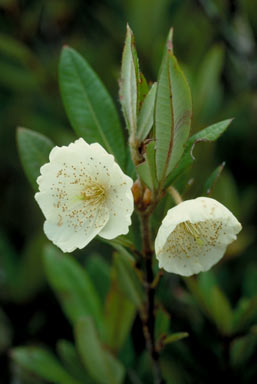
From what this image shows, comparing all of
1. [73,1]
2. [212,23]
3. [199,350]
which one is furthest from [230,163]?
[73,1]

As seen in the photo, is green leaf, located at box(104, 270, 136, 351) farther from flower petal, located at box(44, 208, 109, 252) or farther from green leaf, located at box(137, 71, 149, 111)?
green leaf, located at box(137, 71, 149, 111)

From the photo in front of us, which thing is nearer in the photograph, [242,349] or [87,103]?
[87,103]

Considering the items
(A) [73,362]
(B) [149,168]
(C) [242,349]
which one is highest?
(B) [149,168]

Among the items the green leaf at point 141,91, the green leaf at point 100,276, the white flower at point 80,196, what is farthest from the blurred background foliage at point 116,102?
the green leaf at point 141,91

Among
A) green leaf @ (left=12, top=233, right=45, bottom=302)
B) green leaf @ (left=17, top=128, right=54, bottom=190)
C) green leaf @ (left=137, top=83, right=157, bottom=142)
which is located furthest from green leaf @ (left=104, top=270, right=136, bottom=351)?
green leaf @ (left=12, top=233, right=45, bottom=302)

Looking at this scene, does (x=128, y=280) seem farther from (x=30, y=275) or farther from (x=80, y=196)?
(x=30, y=275)

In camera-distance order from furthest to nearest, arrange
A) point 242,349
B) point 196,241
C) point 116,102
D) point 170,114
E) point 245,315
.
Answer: point 116,102 → point 242,349 → point 245,315 → point 196,241 → point 170,114

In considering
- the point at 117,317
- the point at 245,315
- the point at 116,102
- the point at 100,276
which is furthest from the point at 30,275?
the point at 245,315

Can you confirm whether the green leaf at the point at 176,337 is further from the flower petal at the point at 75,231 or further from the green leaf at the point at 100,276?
the green leaf at the point at 100,276
